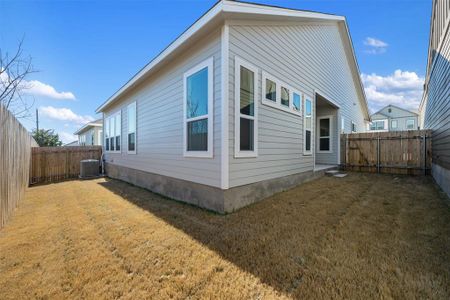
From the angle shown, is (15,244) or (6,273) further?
(15,244)

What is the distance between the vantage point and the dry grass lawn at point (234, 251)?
188 cm

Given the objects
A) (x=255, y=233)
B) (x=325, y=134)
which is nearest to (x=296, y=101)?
(x=255, y=233)

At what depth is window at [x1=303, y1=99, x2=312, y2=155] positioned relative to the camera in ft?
22.8

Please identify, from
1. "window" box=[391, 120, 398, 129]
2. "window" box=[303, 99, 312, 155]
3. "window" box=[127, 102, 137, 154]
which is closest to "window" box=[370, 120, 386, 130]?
"window" box=[391, 120, 398, 129]

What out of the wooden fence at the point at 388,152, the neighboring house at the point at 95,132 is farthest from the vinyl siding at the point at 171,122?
the neighboring house at the point at 95,132

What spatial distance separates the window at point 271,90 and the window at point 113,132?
7360 millimetres

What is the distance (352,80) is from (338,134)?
5.06 metres

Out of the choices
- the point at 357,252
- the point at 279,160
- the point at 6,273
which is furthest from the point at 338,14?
the point at 6,273

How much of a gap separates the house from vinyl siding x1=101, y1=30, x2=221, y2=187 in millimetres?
28

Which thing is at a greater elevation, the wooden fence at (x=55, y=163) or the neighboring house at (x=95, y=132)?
the neighboring house at (x=95, y=132)

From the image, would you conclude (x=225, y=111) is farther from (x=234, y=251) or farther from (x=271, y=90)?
(x=234, y=251)

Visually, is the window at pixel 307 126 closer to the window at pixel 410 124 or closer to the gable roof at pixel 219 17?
the gable roof at pixel 219 17

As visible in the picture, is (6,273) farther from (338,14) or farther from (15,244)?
(338,14)

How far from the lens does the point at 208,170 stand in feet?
13.9
